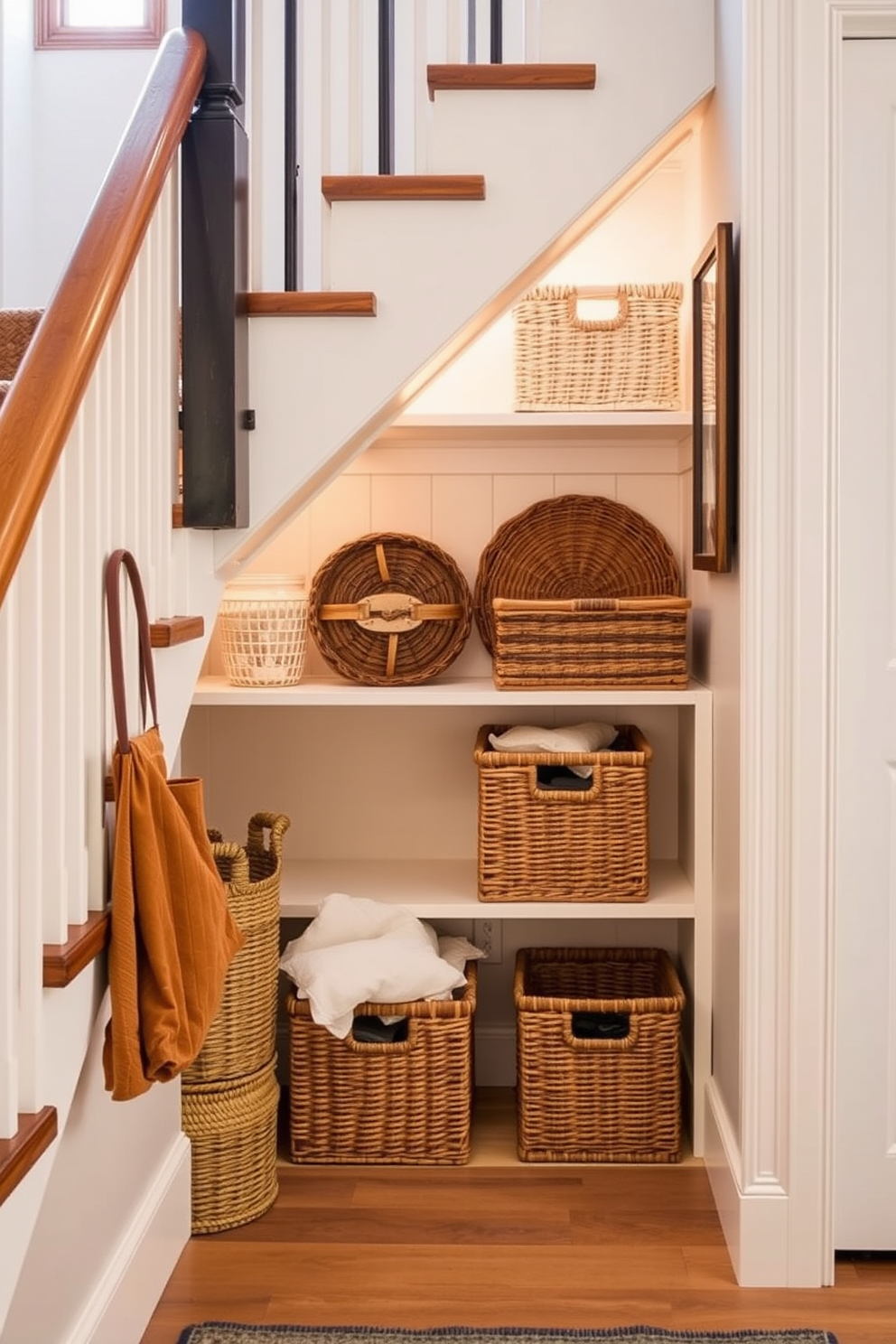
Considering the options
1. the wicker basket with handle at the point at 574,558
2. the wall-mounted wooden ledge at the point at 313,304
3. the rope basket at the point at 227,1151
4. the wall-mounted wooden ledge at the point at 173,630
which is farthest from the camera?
the wicker basket with handle at the point at 574,558

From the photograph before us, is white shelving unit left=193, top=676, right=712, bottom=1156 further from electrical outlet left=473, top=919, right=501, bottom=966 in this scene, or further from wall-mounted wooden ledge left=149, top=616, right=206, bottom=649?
wall-mounted wooden ledge left=149, top=616, right=206, bottom=649

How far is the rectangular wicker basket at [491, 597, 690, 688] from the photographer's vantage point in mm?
2727

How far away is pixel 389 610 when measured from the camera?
2895mm

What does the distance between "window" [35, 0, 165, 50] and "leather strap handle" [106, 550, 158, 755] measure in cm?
228

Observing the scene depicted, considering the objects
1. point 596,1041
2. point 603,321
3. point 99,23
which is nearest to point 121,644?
point 596,1041

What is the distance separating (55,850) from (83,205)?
8.02ft

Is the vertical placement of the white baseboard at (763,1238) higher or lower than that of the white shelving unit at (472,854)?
lower

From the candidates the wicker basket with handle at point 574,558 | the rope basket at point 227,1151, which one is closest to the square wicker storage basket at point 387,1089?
the rope basket at point 227,1151

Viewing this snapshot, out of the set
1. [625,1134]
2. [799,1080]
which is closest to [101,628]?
[799,1080]

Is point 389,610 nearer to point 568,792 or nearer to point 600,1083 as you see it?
point 568,792

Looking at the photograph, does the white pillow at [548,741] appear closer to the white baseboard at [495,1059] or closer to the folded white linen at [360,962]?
the folded white linen at [360,962]

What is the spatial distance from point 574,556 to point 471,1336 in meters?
1.71

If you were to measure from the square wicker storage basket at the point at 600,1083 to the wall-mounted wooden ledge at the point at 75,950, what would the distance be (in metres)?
1.32

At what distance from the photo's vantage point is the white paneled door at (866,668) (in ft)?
7.31
